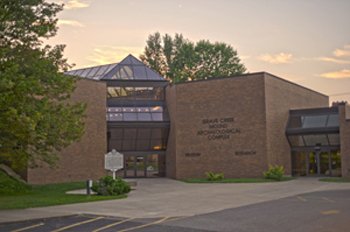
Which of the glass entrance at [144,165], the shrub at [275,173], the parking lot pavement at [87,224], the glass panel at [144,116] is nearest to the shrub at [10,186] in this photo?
the parking lot pavement at [87,224]

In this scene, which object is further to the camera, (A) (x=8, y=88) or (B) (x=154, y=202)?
(B) (x=154, y=202)

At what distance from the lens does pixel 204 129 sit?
39.8m

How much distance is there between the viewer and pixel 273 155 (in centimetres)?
3791

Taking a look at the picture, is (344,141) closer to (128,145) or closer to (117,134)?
(128,145)

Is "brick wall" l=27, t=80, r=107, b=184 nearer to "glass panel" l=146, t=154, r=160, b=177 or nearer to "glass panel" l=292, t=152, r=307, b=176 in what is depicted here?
"glass panel" l=146, t=154, r=160, b=177

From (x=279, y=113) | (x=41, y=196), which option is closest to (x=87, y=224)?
(x=41, y=196)

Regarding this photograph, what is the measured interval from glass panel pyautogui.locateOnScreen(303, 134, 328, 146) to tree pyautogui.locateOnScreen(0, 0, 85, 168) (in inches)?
939

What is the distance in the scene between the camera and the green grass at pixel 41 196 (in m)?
21.0

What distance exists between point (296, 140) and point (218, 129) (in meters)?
6.83

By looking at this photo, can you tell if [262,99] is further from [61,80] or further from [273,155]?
[61,80]

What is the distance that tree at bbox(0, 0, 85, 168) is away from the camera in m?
16.1

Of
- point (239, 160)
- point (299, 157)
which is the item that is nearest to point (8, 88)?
point (239, 160)

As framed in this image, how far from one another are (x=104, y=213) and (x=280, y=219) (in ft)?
20.8

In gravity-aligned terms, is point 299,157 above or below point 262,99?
below
